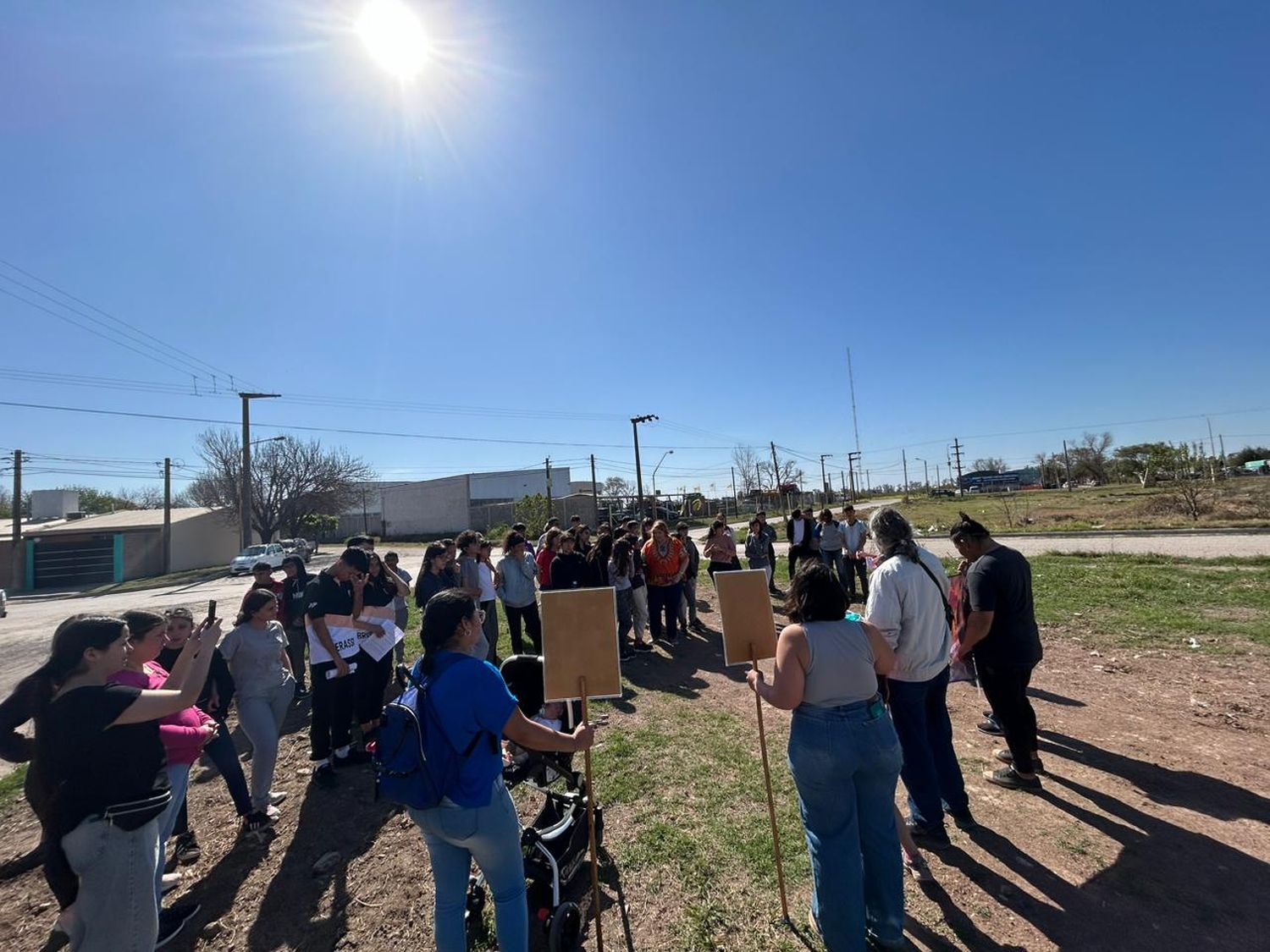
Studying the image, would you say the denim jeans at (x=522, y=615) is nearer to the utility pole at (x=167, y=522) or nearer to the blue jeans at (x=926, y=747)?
the blue jeans at (x=926, y=747)

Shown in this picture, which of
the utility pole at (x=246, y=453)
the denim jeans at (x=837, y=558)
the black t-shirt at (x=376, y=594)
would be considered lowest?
the denim jeans at (x=837, y=558)

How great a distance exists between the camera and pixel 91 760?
2.16m

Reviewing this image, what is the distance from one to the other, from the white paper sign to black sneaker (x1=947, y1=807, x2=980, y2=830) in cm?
460

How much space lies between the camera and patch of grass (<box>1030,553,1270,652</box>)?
7152mm

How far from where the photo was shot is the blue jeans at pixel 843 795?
7.73 feet

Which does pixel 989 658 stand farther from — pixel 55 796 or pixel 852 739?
pixel 55 796

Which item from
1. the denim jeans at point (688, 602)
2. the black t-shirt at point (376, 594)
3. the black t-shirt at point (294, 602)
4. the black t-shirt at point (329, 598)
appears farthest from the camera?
the denim jeans at point (688, 602)

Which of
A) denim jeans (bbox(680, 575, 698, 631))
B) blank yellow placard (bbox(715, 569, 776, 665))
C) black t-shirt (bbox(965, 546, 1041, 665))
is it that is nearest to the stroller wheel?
blank yellow placard (bbox(715, 569, 776, 665))

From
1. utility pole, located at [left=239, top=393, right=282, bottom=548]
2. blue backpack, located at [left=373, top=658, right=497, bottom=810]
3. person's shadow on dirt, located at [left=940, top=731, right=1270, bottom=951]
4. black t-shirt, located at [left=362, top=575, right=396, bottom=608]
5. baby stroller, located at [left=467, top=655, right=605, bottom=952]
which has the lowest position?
person's shadow on dirt, located at [left=940, top=731, right=1270, bottom=951]

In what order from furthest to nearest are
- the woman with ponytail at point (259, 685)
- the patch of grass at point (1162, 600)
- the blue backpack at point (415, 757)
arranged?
1. the patch of grass at point (1162, 600)
2. the woman with ponytail at point (259, 685)
3. the blue backpack at point (415, 757)

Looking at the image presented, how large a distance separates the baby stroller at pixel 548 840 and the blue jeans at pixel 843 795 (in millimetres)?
1249

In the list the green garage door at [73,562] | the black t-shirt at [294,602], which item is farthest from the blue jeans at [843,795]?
the green garage door at [73,562]

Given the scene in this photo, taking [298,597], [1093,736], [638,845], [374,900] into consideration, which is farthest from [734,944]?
[298,597]

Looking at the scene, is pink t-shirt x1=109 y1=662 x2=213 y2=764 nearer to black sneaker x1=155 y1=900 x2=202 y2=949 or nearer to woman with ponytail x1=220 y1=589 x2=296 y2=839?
black sneaker x1=155 y1=900 x2=202 y2=949
